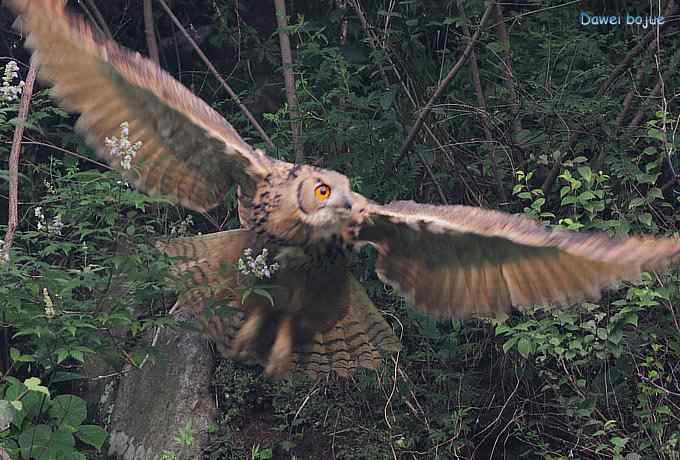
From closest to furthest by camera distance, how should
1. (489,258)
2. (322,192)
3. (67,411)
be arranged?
(67,411) → (489,258) → (322,192)

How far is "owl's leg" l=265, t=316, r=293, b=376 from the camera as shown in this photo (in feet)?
13.0

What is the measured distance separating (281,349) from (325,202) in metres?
0.73

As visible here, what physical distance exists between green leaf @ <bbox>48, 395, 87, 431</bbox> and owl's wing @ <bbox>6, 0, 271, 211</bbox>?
0.87 m

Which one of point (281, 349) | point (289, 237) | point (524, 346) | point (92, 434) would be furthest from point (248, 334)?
point (524, 346)

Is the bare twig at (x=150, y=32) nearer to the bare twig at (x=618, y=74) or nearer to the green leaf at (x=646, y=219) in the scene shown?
the bare twig at (x=618, y=74)

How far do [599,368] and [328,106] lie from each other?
1873mm

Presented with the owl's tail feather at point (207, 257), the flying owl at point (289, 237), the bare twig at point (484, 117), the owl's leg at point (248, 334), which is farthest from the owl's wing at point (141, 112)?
the bare twig at point (484, 117)

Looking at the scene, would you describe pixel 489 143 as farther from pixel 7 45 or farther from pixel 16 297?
pixel 7 45

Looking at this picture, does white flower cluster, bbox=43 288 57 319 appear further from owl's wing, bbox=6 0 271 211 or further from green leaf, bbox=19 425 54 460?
owl's wing, bbox=6 0 271 211

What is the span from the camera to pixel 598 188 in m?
4.04

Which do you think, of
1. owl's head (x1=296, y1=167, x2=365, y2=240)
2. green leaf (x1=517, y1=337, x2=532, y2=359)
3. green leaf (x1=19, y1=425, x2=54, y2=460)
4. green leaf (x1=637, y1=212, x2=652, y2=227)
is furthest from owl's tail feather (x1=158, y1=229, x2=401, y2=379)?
green leaf (x1=637, y1=212, x2=652, y2=227)

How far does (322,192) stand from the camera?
12.0ft

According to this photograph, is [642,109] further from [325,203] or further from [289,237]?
[289,237]

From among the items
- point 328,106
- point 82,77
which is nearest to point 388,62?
point 328,106
